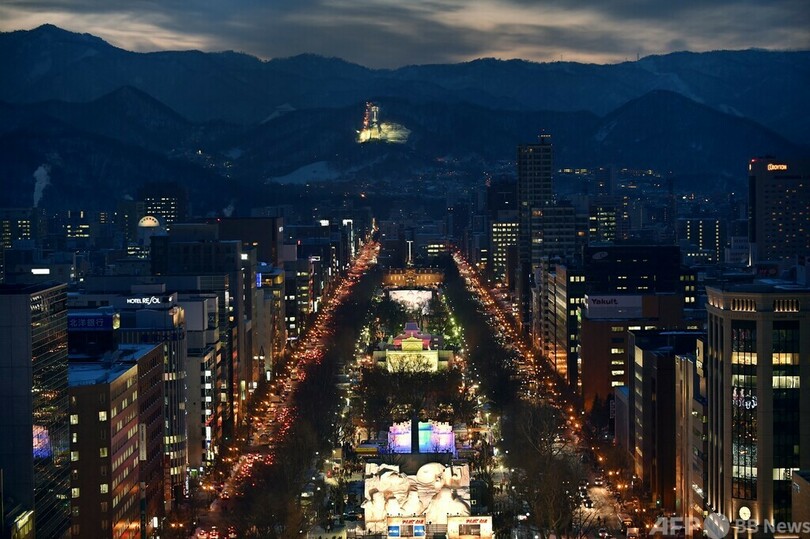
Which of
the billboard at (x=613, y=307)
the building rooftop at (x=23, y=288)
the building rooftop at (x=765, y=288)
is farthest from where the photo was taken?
the billboard at (x=613, y=307)

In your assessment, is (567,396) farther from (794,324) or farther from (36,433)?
(36,433)

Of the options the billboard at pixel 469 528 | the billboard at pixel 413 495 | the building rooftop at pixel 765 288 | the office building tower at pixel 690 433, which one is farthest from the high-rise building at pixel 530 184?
the building rooftop at pixel 765 288

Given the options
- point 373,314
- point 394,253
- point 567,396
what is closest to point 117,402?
point 567,396

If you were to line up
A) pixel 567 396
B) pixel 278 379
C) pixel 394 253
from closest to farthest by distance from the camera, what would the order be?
pixel 567 396 → pixel 278 379 → pixel 394 253

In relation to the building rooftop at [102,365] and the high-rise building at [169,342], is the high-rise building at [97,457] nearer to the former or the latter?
the building rooftop at [102,365]

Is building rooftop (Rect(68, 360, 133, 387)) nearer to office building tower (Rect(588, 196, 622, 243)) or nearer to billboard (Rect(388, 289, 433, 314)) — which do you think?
billboard (Rect(388, 289, 433, 314))

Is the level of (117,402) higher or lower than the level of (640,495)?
higher

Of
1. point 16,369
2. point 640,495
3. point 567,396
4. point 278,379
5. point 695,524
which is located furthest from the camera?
point 278,379
